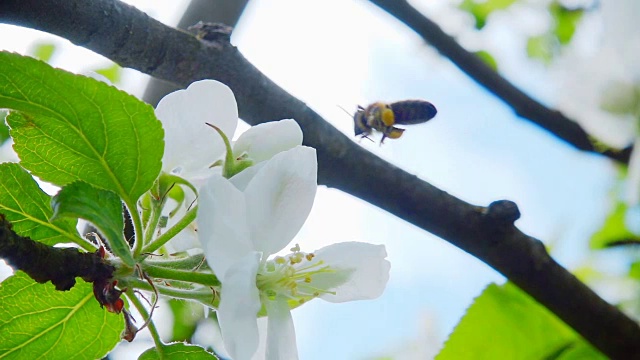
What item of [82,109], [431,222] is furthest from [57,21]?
[431,222]

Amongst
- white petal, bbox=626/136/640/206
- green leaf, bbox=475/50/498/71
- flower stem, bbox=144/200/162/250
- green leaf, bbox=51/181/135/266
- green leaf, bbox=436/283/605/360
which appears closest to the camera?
green leaf, bbox=51/181/135/266

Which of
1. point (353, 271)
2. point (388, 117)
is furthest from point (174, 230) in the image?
point (388, 117)

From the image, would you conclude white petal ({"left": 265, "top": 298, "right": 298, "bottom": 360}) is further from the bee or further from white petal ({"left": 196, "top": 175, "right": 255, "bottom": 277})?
the bee

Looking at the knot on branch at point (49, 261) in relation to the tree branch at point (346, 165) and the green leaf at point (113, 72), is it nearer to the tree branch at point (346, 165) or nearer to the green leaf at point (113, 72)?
the tree branch at point (346, 165)

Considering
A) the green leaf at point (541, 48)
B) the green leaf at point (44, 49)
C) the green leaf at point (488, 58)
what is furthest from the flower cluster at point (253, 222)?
the green leaf at point (541, 48)

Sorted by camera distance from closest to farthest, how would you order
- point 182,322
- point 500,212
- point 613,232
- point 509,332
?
1. point 500,212
2. point 509,332
3. point 182,322
4. point 613,232

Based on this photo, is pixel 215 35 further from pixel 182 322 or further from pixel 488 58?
pixel 488 58

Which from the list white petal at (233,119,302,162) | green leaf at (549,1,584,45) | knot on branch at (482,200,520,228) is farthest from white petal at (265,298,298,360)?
green leaf at (549,1,584,45)
